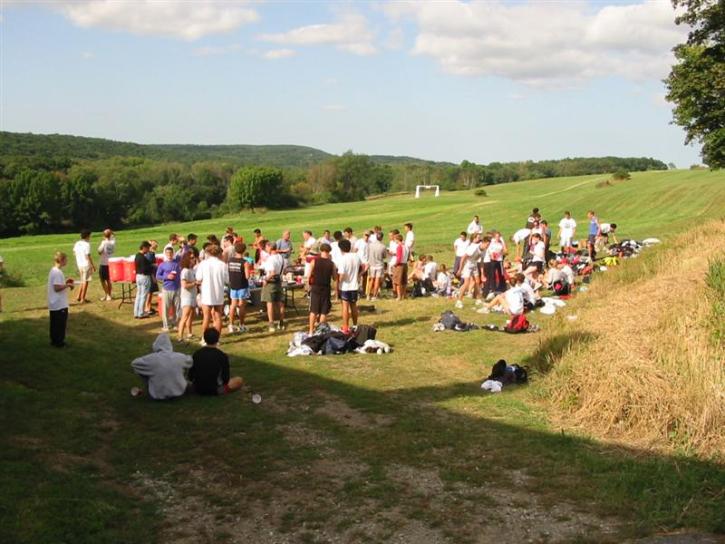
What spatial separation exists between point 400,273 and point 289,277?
2826 mm

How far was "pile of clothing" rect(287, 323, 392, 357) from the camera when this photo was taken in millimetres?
11883

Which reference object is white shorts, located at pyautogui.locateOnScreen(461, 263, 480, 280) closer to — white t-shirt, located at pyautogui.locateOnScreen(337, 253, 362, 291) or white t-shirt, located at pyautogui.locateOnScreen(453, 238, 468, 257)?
white t-shirt, located at pyautogui.locateOnScreen(453, 238, 468, 257)

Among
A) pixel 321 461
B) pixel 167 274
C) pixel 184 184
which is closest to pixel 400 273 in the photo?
pixel 167 274

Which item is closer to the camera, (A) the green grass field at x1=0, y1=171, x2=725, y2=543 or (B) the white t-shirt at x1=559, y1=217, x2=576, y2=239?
(A) the green grass field at x1=0, y1=171, x2=725, y2=543

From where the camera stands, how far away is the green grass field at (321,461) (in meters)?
5.81

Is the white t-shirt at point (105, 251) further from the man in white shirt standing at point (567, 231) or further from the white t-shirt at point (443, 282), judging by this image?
the man in white shirt standing at point (567, 231)

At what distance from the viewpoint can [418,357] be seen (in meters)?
11.8

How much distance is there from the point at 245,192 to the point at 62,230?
2721 centimetres

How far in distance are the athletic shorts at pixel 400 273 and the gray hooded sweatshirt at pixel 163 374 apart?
28.9 ft

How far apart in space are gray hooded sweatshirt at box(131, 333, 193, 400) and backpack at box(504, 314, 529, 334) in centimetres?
667

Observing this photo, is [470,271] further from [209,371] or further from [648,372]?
[209,371]

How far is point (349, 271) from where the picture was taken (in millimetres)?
13000

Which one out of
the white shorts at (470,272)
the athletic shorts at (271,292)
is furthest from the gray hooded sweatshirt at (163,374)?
the white shorts at (470,272)

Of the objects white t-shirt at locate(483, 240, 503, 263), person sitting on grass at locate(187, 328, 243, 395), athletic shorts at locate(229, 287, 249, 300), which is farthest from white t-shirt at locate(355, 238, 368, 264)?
person sitting on grass at locate(187, 328, 243, 395)
